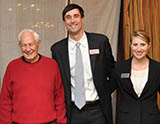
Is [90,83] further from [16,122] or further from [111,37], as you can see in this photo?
[111,37]

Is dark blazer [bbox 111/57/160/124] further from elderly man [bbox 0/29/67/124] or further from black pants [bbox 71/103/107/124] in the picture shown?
elderly man [bbox 0/29/67/124]

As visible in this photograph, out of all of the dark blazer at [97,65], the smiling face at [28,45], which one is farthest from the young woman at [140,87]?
the smiling face at [28,45]

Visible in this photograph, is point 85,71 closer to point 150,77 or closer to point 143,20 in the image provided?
point 150,77

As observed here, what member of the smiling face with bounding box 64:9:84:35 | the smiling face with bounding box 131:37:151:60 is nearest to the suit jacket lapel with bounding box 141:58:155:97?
the smiling face with bounding box 131:37:151:60

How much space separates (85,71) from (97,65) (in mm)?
135

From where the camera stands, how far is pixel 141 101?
2295 mm

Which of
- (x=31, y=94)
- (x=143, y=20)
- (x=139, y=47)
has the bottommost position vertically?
(x=31, y=94)

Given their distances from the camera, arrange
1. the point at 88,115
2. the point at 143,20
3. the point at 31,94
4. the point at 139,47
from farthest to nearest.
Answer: the point at 143,20
the point at 88,115
the point at 139,47
the point at 31,94

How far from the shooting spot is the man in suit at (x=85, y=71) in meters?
2.40

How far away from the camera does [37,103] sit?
86.3 inches

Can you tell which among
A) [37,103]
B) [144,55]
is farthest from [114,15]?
[37,103]

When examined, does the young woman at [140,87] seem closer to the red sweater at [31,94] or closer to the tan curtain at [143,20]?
the red sweater at [31,94]

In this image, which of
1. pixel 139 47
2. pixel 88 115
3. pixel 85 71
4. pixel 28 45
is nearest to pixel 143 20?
pixel 139 47

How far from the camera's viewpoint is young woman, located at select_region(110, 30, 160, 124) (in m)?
2.28
